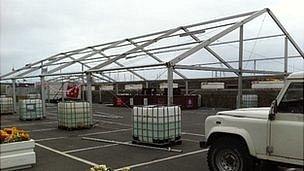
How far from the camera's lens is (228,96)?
95.6ft

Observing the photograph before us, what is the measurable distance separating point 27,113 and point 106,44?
6644 mm

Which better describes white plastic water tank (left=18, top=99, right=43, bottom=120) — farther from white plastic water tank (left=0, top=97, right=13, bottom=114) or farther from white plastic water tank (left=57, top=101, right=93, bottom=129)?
→ white plastic water tank (left=0, top=97, right=13, bottom=114)

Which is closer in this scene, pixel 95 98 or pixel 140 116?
pixel 140 116

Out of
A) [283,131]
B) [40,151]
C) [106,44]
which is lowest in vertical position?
[40,151]

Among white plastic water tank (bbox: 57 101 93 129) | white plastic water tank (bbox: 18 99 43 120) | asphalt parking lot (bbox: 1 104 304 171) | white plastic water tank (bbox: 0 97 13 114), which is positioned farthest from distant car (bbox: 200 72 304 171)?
white plastic water tank (bbox: 0 97 13 114)

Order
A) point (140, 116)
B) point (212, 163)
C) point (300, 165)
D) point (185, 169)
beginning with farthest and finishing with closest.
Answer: point (140, 116), point (185, 169), point (212, 163), point (300, 165)

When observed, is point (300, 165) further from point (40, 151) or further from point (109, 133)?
point (109, 133)

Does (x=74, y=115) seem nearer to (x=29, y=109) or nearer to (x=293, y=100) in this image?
(x=29, y=109)

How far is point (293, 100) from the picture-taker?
17.9 ft

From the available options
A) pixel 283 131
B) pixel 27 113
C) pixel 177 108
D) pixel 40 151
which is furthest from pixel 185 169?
pixel 27 113

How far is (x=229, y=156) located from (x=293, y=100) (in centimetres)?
166

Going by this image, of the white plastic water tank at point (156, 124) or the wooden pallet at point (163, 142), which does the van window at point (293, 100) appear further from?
the wooden pallet at point (163, 142)

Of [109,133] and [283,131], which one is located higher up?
[283,131]

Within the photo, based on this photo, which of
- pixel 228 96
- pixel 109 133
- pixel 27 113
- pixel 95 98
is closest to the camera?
pixel 109 133
